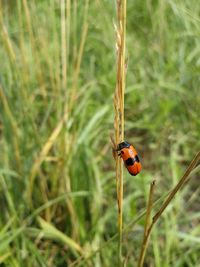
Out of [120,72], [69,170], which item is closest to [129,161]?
[120,72]

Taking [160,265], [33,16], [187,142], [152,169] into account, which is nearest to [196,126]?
[187,142]

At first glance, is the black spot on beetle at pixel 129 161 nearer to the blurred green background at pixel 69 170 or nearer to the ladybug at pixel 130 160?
the ladybug at pixel 130 160

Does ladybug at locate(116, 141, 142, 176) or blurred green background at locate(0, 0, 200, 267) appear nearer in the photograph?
ladybug at locate(116, 141, 142, 176)

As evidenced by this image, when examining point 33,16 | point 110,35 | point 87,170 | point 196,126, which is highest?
point 110,35

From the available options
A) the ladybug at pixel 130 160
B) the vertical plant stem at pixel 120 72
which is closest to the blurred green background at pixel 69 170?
the ladybug at pixel 130 160

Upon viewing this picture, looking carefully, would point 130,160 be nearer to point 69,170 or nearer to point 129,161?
point 129,161

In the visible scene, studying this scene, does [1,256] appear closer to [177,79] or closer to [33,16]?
[33,16]

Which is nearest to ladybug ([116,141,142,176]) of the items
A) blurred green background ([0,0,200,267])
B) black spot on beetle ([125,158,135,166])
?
black spot on beetle ([125,158,135,166])

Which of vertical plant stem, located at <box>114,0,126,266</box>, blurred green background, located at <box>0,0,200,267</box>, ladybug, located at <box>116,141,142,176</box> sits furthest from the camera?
blurred green background, located at <box>0,0,200,267</box>

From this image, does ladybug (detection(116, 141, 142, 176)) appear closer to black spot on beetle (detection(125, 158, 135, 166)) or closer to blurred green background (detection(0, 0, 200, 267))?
black spot on beetle (detection(125, 158, 135, 166))

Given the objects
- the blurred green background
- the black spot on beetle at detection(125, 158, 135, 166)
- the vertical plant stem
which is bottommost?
the black spot on beetle at detection(125, 158, 135, 166)

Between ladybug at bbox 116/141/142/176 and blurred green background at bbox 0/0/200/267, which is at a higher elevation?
blurred green background at bbox 0/0/200/267
